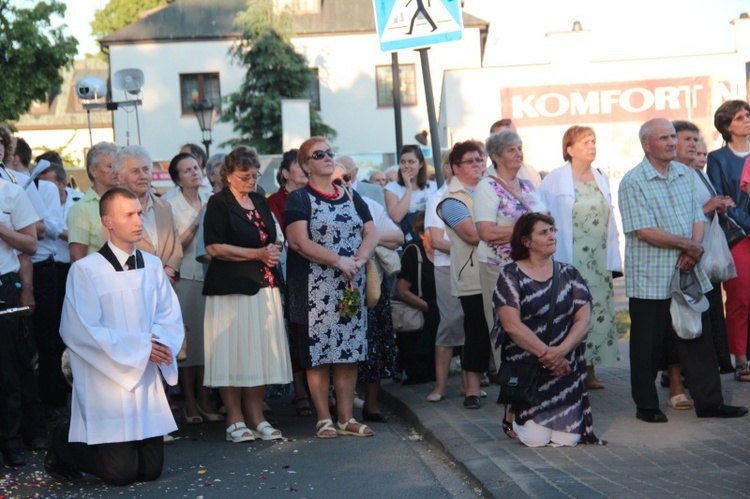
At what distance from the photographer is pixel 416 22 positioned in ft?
34.2

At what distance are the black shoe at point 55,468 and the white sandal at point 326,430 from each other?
200 cm

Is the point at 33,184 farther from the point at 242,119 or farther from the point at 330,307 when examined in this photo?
the point at 242,119

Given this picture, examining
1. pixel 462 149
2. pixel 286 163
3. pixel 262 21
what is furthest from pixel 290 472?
pixel 262 21

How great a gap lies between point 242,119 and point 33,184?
43.7 meters

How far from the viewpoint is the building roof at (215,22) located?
189ft

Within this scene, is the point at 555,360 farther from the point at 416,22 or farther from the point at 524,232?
the point at 416,22

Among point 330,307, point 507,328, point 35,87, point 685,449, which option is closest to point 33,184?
point 330,307

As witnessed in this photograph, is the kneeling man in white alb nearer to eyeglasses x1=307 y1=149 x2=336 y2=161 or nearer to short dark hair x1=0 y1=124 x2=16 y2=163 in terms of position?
short dark hair x1=0 y1=124 x2=16 y2=163

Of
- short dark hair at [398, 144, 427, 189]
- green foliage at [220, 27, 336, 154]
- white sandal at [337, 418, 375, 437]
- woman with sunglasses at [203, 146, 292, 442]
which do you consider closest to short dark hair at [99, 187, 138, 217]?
woman with sunglasses at [203, 146, 292, 442]

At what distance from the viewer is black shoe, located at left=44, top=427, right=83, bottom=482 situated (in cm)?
756

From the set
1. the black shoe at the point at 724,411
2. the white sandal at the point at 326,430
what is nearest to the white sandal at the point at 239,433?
the white sandal at the point at 326,430

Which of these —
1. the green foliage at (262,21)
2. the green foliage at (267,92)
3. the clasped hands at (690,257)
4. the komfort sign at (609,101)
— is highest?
the green foliage at (262,21)

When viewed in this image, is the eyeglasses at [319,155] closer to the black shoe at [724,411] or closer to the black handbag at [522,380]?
the black handbag at [522,380]

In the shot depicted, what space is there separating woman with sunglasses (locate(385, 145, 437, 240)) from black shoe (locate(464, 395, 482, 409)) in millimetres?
2900
